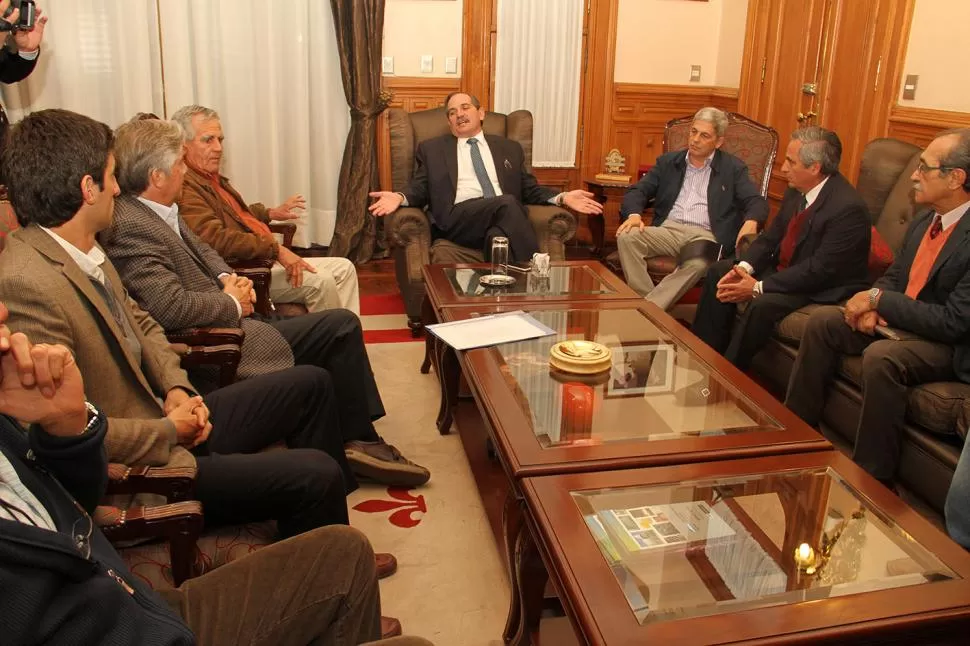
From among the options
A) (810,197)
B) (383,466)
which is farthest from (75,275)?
(810,197)

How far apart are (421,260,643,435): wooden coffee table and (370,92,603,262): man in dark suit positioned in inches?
24.6

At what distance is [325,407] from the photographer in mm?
2301

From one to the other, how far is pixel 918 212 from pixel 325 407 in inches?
101

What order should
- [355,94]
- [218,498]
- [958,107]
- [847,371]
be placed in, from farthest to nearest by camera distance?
[355,94], [958,107], [847,371], [218,498]

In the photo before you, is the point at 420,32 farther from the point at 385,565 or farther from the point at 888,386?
the point at 385,565

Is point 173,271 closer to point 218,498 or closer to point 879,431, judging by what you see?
point 218,498

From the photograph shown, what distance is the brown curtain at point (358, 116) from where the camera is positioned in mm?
4961

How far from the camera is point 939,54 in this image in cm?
379

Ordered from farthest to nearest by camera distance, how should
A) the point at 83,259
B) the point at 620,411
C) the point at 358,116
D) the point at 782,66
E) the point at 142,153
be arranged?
1. the point at 358,116
2. the point at 782,66
3. the point at 142,153
4. the point at 620,411
5. the point at 83,259

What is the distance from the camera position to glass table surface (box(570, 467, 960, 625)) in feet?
4.85

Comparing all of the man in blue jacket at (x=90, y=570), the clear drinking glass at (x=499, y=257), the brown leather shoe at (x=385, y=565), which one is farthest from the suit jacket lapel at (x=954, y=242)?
the man in blue jacket at (x=90, y=570)

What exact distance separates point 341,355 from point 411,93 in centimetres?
298

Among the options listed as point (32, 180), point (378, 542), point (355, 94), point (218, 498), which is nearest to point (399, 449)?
point (378, 542)

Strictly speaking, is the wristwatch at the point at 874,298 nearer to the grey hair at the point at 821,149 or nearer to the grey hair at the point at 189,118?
the grey hair at the point at 821,149
